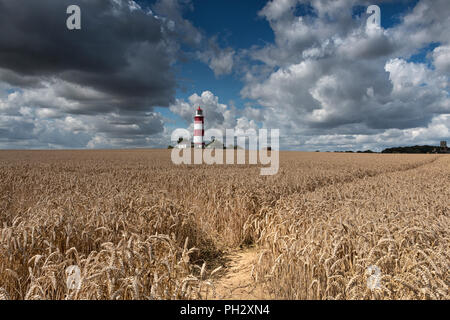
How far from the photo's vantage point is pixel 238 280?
14.5ft

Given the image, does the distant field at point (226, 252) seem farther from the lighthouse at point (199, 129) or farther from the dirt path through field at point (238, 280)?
the lighthouse at point (199, 129)

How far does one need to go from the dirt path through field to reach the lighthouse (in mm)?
70414

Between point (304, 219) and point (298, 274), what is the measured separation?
2.02 m

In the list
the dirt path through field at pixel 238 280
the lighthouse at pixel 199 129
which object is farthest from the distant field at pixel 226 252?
the lighthouse at pixel 199 129

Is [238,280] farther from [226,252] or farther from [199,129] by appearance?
[199,129]

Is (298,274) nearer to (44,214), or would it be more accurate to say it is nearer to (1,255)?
(1,255)

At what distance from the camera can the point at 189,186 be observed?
418 inches

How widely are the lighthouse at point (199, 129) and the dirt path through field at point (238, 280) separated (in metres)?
70.4

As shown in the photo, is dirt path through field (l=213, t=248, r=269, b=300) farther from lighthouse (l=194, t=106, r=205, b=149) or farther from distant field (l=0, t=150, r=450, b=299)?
lighthouse (l=194, t=106, r=205, b=149)

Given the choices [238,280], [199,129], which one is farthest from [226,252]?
[199,129]

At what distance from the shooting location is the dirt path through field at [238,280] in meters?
3.74
